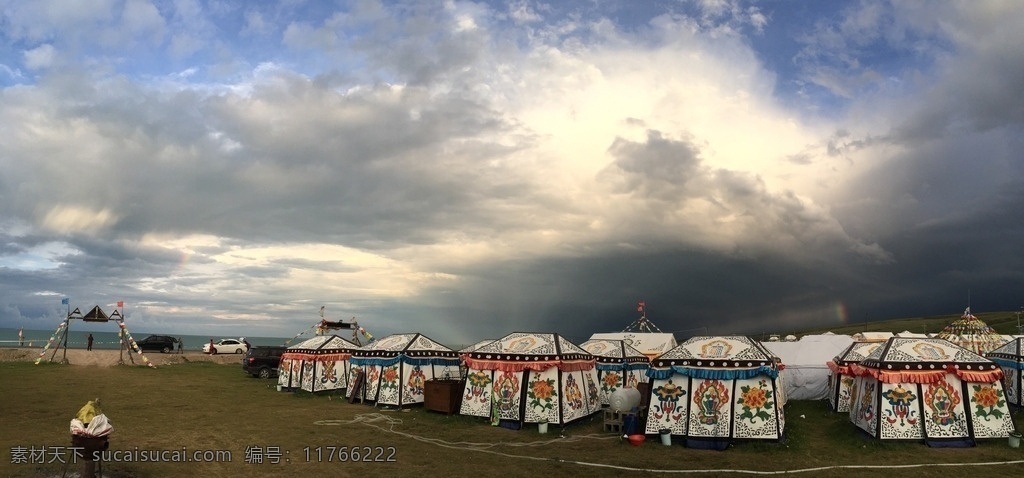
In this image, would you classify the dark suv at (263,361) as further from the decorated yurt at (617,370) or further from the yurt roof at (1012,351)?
the yurt roof at (1012,351)

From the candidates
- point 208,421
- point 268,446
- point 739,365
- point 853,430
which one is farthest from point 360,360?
point 853,430

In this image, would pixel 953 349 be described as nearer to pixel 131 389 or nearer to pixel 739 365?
pixel 739 365

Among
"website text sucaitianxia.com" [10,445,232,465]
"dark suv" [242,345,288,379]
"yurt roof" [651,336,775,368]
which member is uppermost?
"yurt roof" [651,336,775,368]

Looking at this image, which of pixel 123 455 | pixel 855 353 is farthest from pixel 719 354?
pixel 123 455

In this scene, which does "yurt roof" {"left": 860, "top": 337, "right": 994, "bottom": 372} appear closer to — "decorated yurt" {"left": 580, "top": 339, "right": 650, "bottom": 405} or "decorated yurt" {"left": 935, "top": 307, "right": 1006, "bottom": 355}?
"decorated yurt" {"left": 580, "top": 339, "right": 650, "bottom": 405}

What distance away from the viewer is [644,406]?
59.6 feet

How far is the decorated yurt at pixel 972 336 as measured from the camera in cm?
2725

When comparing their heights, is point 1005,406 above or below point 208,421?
above

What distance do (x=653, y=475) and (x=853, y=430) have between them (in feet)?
30.9

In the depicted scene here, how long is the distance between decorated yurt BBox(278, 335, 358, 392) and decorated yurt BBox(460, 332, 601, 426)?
9673 millimetres

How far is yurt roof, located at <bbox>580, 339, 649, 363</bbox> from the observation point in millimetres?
23891

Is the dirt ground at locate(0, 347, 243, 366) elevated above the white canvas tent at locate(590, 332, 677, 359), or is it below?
below

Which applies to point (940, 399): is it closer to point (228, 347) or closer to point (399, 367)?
point (399, 367)

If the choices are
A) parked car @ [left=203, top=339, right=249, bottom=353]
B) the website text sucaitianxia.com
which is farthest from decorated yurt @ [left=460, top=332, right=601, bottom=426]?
parked car @ [left=203, top=339, right=249, bottom=353]
